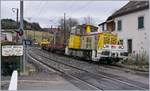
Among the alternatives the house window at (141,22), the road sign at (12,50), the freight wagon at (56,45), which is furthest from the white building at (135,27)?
the road sign at (12,50)

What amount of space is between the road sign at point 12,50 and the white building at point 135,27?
16967 millimetres

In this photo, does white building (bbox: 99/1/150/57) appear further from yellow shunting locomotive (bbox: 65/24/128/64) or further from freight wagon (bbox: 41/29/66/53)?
freight wagon (bbox: 41/29/66/53)

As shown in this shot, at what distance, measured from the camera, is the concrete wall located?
3722cm

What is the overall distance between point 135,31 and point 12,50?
20.1m

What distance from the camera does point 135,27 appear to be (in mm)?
39844

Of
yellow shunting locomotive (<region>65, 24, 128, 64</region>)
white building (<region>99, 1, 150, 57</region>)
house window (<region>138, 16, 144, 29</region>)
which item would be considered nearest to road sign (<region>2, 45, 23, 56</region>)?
yellow shunting locomotive (<region>65, 24, 128, 64</region>)

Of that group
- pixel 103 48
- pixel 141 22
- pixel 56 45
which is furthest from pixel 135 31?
pixel 56 45

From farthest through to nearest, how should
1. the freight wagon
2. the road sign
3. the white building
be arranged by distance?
the freight wagon < the white building < the road sign

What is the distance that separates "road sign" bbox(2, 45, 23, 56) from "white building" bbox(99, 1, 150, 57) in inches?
668

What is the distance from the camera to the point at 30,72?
77.4ft

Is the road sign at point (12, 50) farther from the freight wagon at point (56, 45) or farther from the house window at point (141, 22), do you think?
the freight wagon at point (56, 45)

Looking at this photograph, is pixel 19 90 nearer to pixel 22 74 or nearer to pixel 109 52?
pixel 22 74

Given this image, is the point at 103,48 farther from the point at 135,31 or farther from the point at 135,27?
the point at 135,27

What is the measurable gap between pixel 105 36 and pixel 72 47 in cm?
1038
